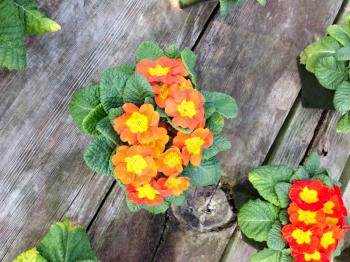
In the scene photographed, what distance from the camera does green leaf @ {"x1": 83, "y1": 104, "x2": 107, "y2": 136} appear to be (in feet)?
4.36

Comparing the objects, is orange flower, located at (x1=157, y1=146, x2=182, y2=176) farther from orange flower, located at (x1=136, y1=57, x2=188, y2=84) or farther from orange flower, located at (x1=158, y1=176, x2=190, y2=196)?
orange flower, located at (x1=136, y1=57, x2=188, y2=84)

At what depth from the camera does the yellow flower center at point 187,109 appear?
1228mm

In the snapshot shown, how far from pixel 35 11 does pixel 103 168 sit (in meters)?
0.52

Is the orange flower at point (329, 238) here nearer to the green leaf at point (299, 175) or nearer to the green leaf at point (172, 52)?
the green leaf at point (299, 175)

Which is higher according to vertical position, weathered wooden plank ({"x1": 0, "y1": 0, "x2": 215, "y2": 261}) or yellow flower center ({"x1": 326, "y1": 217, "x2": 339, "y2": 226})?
weathered wooden plank ({"x1": 0, "y1": 0, "x2": 215, "y2": 261})

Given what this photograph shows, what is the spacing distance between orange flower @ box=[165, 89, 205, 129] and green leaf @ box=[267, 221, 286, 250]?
46 cm

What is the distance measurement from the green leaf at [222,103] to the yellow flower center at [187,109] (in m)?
0.17

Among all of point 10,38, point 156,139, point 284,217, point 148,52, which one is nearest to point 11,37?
point 10,38

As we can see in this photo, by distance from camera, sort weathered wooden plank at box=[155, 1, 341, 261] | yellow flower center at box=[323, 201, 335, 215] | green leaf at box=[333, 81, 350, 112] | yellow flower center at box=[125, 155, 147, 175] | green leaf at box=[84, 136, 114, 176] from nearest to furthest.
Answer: yellow flower center at box=[125, 155, 147, 175] < green leaf at box=[84, 136, 114, 176] < yellow flower center at box=[323, 201, 335, 215] < green leaf at box=[333, 81, 350, 112] < weathered wooden plank at box=[155, 1, 341, 261]

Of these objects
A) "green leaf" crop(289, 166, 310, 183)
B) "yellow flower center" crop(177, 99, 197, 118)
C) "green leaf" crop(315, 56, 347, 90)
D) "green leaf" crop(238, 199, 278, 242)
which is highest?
"yellow flower center" crop(177, 99, 197, 118)

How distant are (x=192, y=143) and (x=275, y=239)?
1.45 feet

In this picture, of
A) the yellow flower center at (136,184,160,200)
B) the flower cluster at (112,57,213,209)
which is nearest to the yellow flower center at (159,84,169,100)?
the flower cluster at (112,57,213,209)

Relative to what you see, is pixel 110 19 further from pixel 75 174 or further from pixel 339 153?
pixel 339 153

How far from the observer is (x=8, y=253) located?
5.15 ft
